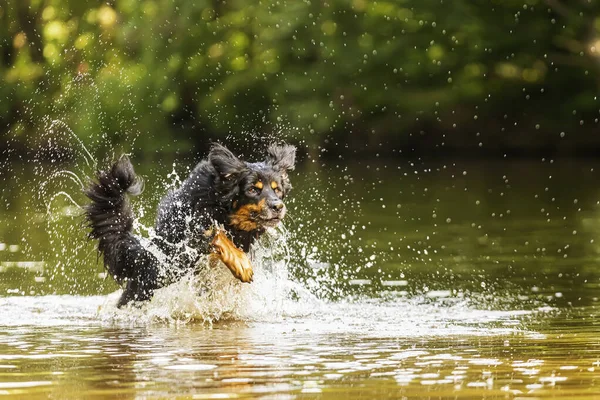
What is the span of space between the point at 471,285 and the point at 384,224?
730 cm

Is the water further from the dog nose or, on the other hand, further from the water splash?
the dog nose

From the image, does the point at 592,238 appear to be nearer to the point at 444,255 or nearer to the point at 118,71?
the point at 444,255

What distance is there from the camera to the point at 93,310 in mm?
11164

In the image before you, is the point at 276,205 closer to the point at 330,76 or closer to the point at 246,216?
the point at 246,216

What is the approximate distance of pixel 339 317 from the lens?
33.8 ft

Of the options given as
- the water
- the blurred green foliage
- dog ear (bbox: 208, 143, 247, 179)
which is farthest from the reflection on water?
the blurred green foliage

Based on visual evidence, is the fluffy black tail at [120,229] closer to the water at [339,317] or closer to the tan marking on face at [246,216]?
the water at [339,317]

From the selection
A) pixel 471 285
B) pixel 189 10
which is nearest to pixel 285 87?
pixel 189 10

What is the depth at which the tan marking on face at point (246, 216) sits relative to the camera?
10.8 m

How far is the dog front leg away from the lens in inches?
401

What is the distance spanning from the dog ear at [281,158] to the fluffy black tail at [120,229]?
3.82 ft

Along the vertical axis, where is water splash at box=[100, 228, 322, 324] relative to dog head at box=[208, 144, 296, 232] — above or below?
below

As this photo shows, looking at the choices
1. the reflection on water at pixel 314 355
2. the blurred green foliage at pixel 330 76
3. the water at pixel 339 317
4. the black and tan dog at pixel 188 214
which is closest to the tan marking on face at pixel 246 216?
the black and tan dog at pixel 188 214

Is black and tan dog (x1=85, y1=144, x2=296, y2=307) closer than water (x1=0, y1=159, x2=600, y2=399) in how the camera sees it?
No
